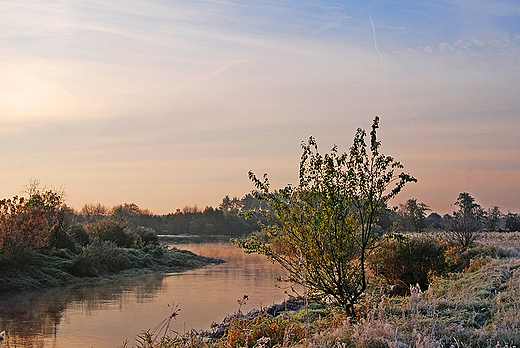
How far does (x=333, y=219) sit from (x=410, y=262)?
6963 mm

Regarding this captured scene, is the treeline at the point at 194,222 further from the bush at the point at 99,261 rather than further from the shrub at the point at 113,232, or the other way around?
the bush at the point at 99,261

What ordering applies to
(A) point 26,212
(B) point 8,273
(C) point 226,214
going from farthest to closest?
(C) point 226,214, (A) point 26,212, (B) point 8,273

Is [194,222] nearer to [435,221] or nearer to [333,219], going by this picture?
[435,221]

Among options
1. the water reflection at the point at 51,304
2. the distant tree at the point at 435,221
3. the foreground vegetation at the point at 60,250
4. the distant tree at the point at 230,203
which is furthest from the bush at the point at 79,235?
the distant tree at the point at 230,203

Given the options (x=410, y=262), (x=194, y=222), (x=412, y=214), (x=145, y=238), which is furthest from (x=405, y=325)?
(x=194, y=222)

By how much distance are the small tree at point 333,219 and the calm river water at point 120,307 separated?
101 cm

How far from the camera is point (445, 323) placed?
641 cm

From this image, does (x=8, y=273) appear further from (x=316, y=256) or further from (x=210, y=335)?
(x=316, y=256)

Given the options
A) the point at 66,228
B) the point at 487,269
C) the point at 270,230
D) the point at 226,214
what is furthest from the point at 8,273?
the point at 226,214

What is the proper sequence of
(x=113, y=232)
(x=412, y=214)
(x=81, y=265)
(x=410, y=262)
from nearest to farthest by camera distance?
1. (x=410, y=262)
2. (x=81, y=265)
3. (x=113, y=232)
4. (x=412, y=214)

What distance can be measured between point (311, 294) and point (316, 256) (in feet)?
2.53

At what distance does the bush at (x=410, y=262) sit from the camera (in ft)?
44.5

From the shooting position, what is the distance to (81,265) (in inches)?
834

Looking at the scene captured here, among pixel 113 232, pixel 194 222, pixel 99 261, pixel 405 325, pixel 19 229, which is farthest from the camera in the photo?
pixel 194 222
